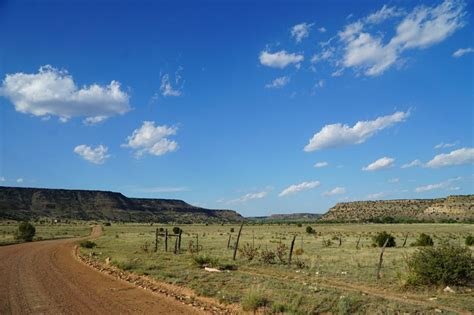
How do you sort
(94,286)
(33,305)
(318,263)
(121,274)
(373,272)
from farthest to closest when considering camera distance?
(318,263), (373,272), (121,274), (94,286), (33,305)

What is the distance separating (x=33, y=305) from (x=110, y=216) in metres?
143

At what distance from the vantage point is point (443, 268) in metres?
16.5

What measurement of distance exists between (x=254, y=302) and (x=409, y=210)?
442ft

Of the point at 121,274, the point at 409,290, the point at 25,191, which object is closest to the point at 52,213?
the point at 25,191

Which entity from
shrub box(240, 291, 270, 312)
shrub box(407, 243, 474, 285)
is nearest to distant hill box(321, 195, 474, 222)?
shrub box(407, 243, 474, 285)

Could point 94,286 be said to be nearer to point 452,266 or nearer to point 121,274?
point 121,274

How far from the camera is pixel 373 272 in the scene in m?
20.3

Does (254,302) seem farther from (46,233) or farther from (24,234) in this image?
(46,233)

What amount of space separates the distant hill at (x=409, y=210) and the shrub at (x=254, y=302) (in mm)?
112042

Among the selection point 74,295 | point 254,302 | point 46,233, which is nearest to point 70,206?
point 46,233

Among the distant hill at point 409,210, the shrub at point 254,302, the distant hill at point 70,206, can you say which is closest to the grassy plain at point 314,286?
the shrub at point 254,302

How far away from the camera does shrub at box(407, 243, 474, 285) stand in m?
16.4

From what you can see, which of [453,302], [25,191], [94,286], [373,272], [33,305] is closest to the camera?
[33,305]

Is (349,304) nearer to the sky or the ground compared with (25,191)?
nearer to the ground
